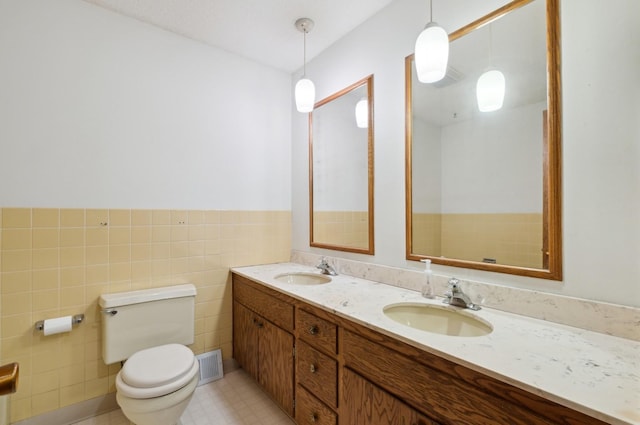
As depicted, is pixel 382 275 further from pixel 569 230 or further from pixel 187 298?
pixel 187 298

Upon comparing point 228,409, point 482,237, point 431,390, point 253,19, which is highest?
point 253,19

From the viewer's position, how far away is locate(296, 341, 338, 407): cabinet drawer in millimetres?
1308

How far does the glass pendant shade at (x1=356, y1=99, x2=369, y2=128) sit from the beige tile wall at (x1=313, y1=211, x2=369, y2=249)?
0.60m

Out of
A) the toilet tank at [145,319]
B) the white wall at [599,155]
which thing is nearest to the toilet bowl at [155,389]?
the toilet tank at [145,319]

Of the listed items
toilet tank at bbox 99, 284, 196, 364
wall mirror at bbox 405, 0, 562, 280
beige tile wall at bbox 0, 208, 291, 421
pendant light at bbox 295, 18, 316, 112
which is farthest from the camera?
pendant light at bbox 295, 18, 316, 112

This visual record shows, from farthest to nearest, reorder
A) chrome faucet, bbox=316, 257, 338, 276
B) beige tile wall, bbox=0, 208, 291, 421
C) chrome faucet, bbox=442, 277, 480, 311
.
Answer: chrome faucet, bbox=316, 257, 338, 276, beige tile wall, bbox=0, 208, 291, 421, chrome faucet, bbox=442, 277, 480, 311

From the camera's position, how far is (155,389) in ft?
4.40

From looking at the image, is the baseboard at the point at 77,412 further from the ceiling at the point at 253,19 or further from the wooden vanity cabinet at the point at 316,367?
the ceiling at the point at 253,19

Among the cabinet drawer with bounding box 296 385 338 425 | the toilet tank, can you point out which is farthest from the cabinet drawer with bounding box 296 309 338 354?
the toilet tank

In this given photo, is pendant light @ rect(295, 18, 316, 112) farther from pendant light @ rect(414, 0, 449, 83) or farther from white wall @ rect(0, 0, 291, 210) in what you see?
pendant light @ rect(414, 0, 449, 83)

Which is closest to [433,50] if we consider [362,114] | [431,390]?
[362,114]

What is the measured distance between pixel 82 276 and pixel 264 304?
109cm

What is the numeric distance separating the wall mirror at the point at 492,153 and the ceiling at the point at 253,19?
0.63 m

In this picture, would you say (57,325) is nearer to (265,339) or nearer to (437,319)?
(265,339)
